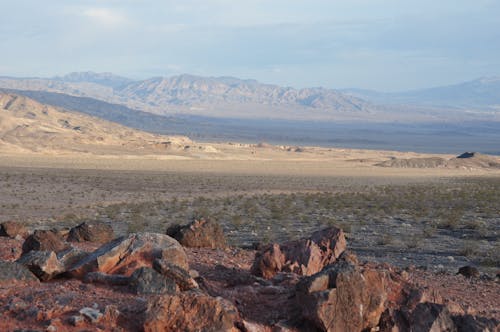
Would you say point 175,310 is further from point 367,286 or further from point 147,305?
point 367,286

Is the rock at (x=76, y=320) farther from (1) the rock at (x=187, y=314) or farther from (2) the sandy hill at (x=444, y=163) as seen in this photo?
(2) the sandy hill at (x=444, y=163)

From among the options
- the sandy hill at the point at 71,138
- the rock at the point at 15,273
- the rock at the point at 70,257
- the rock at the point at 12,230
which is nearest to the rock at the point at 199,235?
the rock at the point at 12,230

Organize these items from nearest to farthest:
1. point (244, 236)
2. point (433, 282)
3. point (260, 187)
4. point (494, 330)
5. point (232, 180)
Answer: point (494, 330) < point (433, 282) < point (244, 236) < point (260, 187) < point (232, 180)

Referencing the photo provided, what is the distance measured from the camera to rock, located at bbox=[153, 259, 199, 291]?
28.1 feet

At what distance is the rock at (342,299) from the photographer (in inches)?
306

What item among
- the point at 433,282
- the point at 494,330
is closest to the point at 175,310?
the point at 494,330

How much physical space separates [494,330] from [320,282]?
2.06 metres

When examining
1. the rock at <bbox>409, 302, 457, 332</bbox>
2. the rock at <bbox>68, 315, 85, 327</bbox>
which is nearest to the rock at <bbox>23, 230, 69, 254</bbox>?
the rock at <bbox>68, 315, 85, 327</bbox>

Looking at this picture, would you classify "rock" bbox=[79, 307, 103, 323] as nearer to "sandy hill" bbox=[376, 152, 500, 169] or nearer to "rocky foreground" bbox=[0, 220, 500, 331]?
"rocky foreground" bbox=[0, 220, 500, 331]

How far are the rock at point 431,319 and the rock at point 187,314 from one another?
2.17m

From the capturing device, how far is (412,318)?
26.6 feet

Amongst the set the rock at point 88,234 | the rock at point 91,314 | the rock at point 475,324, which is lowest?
the rock at point 88,234

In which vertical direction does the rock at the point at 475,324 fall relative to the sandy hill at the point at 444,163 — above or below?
above

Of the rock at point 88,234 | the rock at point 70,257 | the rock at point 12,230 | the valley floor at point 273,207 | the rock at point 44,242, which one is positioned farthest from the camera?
the valley floor at point 273,207
